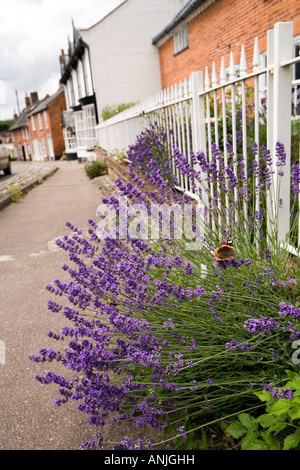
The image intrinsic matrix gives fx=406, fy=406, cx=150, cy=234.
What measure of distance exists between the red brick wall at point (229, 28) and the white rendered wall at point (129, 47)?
359cm

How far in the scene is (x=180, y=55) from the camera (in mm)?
16141

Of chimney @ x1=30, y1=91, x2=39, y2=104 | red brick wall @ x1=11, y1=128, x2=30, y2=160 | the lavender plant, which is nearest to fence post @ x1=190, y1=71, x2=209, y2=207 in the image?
the lavender plant

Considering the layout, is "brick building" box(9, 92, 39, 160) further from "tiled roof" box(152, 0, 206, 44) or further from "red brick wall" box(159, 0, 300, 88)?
"red brick wall" box(159, 0, 300, 88)

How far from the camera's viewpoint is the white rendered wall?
19875 millimetres

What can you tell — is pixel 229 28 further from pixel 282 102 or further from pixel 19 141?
pixel 19 141

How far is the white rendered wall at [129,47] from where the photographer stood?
19.9m

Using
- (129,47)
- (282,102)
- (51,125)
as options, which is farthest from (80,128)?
(282,102)

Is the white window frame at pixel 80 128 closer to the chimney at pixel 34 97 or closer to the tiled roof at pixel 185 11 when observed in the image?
the tiled roof at pixel 185 11

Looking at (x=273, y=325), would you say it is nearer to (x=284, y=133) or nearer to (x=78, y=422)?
(x=78, y=422)

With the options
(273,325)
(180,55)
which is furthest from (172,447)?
(180,55)

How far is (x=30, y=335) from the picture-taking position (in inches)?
129

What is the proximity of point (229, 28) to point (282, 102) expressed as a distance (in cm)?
976

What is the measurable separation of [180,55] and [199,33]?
8.92 feet

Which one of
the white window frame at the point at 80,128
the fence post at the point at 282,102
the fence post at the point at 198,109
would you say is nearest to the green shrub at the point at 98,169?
the fence post at the point at 198,109
